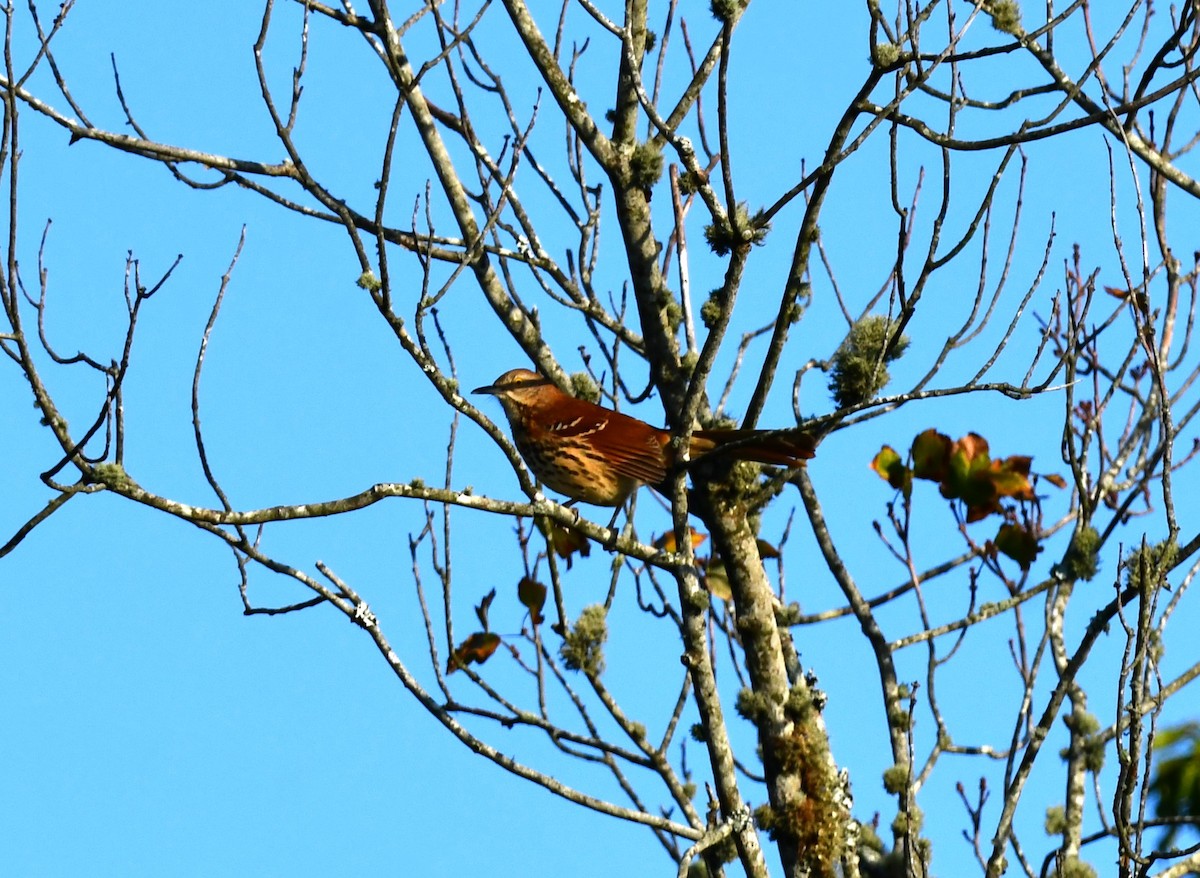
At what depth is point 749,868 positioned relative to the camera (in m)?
4.45

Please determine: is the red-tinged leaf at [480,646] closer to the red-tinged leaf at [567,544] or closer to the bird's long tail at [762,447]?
the red-tinged leaf at [567,544]

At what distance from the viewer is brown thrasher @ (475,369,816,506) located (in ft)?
16.7

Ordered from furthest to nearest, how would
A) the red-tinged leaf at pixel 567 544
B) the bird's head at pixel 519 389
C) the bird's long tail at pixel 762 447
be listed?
1. the bird's head at pixel 519 389
2. the red-tinged leaf at pixel 567 544
3. the bird's long tail at pixel 762 447

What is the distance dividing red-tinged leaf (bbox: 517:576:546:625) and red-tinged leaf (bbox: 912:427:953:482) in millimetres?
1538

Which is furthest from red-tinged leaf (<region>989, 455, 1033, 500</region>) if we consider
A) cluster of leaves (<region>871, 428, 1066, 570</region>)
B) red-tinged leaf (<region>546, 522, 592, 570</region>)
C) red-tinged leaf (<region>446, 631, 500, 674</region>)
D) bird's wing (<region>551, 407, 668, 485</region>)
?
red-tinged leaf (<region>446, 631, 500, 674</region>)

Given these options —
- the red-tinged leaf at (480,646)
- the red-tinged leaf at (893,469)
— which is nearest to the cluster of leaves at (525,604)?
the red-tinged leaf at (480,646)

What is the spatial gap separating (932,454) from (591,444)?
4.32 feet

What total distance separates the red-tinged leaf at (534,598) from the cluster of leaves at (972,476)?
1.43 meters

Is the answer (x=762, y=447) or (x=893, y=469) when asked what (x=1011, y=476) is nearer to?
(x=893, y=469)

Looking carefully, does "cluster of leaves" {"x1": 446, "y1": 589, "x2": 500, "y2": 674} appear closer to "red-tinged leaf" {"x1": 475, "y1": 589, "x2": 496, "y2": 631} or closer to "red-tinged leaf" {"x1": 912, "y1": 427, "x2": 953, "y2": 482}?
"red-tinged leaf" {"x1": 475, "y1": 589, "x2": 496, "y2": 631}

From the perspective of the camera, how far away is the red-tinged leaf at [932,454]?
5613 mm

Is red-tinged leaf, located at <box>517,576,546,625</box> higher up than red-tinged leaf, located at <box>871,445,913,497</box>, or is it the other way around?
red-tinged leaf, located at <box>871,445,913,497</box>

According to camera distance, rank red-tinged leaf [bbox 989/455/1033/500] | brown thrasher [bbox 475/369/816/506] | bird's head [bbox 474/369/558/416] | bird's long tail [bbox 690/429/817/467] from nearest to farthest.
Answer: bird's long tail [bbox 690/429/817/467] → brown thrasher [bbox 475/369/816/506] → red-tinged leaf [bbox 989/455/1033/500] → bird's head [bbox 474/369/558/416]

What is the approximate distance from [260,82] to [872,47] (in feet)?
5.43
